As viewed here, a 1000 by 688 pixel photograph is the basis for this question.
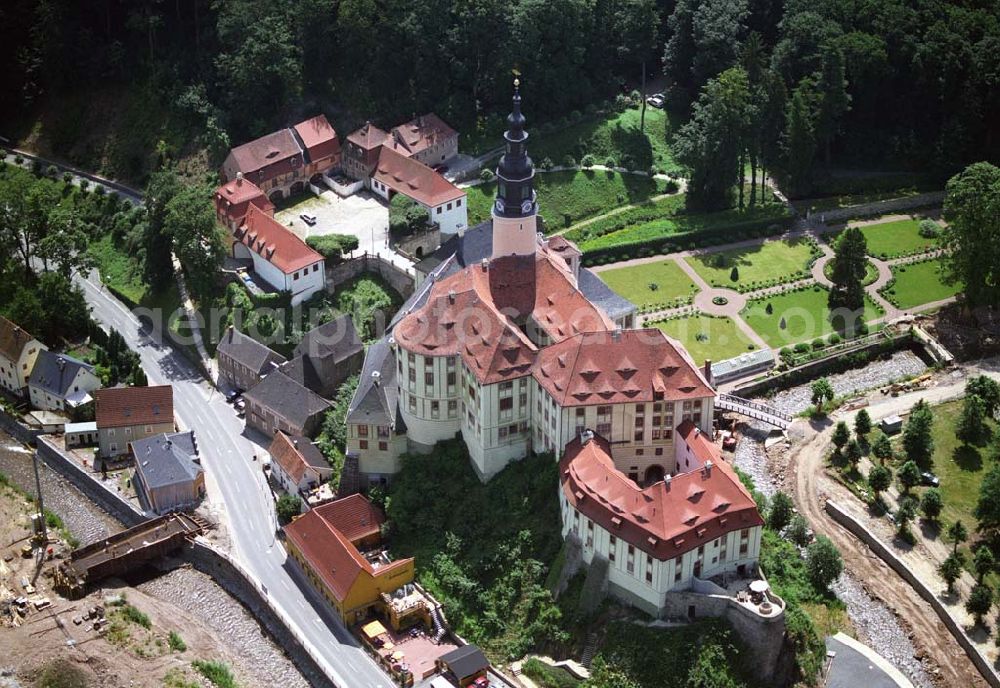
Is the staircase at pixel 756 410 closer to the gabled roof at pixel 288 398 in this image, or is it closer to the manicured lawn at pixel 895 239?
the manicured lawn at pixel 895 239

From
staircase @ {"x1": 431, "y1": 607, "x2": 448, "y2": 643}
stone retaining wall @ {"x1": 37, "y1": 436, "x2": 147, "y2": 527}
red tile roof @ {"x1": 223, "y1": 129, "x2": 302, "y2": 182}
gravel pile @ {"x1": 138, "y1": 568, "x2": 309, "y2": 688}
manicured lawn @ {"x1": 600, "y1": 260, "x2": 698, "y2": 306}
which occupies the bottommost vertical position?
gravel pile @ {"x1": 138, "y1": 568, "x2": 309, "y2": 688}

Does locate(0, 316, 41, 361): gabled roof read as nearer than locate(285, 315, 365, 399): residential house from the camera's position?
No

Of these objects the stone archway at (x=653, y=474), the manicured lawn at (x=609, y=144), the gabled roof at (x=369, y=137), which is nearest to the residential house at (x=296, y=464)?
the stone archway at (x=653, y=474)

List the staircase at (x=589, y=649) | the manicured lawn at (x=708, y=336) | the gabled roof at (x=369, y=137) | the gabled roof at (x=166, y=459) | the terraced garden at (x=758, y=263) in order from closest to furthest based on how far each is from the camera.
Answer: the staircase at (x=589, y=649), the gabled roof at (x=166, y=459), the manicured lawn at (x=708, y=336), the terraced garden at (x=758, y=263), the gabled roof at (x=369, y=137)

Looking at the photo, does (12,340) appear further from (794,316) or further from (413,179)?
(794,316)

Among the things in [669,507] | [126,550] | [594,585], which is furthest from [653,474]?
[126,550]

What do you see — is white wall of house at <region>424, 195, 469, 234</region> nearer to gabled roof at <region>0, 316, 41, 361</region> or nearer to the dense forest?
the dense forest

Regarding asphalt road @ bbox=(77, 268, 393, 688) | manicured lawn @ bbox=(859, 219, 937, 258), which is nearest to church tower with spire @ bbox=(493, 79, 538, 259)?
asphalt road @ bbox=(77, 268, 393, 688)
